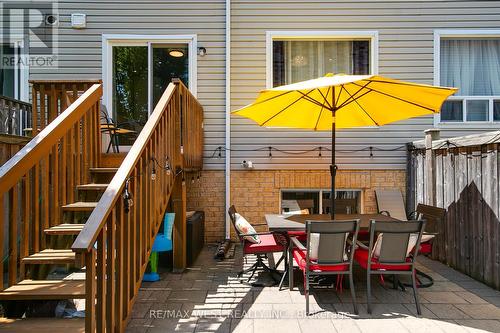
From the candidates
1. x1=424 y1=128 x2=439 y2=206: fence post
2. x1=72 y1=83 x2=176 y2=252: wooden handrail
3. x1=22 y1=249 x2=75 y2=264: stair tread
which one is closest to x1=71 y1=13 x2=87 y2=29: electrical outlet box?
x1=72 y1=83 x2=176 y2=252: wooden handrail

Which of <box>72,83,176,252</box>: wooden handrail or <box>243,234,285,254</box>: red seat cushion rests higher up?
<box>72,83,176,252</box>: wooden handrail

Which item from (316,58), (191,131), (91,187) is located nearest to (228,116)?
(191,131)

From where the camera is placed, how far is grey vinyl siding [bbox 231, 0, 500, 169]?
22.2 ft

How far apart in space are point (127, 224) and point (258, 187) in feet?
12.6

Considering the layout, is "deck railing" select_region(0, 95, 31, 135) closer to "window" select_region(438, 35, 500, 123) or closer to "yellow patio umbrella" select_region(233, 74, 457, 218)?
"yellow patio umbrella" select_region(233, 74, 457, 218)

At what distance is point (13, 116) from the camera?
16.9ft

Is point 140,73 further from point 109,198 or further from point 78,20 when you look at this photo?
point 109,198

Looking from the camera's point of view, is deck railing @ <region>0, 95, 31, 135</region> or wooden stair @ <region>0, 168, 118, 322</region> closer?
wooden stair @ <region>0, 168, 118, 322</region>

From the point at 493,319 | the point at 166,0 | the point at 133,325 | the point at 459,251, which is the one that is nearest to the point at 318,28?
the point at 166,0

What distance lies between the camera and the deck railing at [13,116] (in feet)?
16.0

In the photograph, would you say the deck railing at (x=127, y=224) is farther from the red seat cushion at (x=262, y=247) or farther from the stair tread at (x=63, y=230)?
Result: the red seat cushion at (x=262, y=247)

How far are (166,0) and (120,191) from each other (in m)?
5.14

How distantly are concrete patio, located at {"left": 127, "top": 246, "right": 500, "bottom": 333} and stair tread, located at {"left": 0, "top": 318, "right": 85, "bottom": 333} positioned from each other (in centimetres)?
52

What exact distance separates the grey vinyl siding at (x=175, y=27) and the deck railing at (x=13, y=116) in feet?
5.23
